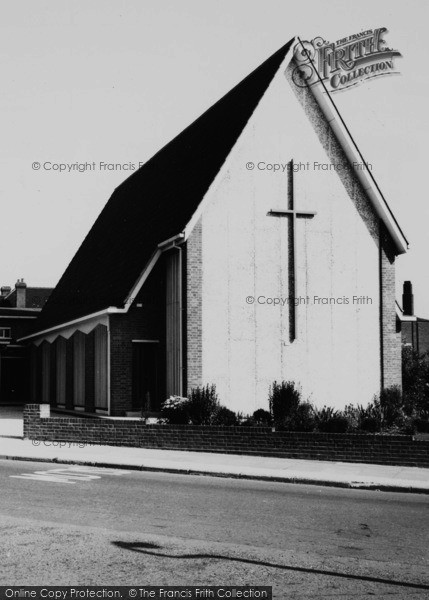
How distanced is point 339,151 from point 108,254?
441 inches

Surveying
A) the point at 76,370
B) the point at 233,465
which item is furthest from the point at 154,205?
the point at 233,465

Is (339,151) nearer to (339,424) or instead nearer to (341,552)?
(339,424)

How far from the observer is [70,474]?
15.6 m

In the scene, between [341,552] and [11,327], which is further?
[11,327]

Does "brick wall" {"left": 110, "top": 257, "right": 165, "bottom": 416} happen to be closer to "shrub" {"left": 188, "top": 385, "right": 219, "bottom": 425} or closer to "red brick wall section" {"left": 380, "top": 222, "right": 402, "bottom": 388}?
"shrub" {"left": 188, "top": 385, "right": 219, "bottom": 425}

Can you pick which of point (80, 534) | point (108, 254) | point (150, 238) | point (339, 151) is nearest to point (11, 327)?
point (108, 254)

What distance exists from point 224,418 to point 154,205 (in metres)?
12.8

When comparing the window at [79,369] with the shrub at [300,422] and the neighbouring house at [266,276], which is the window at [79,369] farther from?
the shrub at [300,422]

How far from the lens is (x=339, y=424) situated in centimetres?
1856

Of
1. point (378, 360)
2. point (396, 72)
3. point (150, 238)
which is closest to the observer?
point (396, 72)

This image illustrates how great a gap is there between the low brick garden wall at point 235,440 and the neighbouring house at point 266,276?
440cm

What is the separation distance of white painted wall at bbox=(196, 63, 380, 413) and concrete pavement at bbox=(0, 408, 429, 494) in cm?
601

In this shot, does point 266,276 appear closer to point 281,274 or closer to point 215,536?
point 281,274

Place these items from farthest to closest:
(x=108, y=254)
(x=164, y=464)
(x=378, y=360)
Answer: (x=108, y=254)
(x=378, y=360)
(x=164, y=464)
